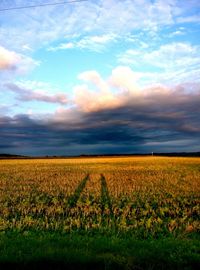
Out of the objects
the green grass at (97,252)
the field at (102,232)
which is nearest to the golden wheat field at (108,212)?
the field at (102,232)

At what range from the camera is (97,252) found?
807cm

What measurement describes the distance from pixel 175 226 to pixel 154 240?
6.65 ft

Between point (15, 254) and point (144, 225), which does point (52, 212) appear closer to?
point (144, 225)

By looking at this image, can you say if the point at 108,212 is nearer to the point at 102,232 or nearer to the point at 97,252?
the point at 102,232

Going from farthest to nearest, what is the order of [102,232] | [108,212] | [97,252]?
[108,212], [102,232], [97,252]

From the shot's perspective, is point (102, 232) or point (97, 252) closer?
point (97, 252)

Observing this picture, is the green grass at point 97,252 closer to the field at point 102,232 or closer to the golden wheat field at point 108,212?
the field at point 102,232

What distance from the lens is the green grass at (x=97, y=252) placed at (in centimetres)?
745

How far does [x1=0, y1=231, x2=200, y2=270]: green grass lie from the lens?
7445 millimetres

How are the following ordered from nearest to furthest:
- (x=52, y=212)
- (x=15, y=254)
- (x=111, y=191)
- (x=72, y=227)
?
1. (x=15, y=254)
2. (x=72, y=227)
3. (x=52, y=212)
4. (x=111, y=191)

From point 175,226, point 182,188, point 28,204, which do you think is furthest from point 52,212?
point 182,188

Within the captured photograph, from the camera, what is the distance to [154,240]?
9.21 m

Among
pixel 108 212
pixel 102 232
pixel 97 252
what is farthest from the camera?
pixel 108 212

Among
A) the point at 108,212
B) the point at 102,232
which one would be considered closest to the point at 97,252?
the point at 102,232
